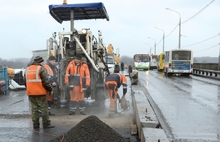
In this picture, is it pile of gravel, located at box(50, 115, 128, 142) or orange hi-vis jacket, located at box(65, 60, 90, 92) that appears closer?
pile of gravel, located at box(50, 115, 128, 142)

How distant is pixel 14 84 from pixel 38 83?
411 inches

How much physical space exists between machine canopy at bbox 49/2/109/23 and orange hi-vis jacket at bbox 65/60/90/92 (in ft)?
6.98

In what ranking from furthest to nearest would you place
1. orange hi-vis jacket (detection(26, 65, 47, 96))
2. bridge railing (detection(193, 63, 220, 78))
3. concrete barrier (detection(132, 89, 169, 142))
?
1. bridge railing (detection(193, 63, 220, 78))
2. orange hi-vis jacket (detection(26, 65, 47, 96))
3. concrete barrier (detection(132, 89, 169, 142))

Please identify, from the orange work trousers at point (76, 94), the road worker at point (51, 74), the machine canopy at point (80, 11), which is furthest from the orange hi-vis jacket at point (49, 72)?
the machine canopy at point (80, 11)

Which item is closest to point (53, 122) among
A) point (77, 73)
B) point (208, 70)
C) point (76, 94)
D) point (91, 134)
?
point (76, 94)

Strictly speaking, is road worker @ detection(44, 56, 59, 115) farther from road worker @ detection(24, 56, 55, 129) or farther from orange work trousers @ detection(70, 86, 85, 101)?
road worker @ detection(24, 56, 55, 129)

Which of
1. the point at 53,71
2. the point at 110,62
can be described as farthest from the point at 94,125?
the point at 110,62

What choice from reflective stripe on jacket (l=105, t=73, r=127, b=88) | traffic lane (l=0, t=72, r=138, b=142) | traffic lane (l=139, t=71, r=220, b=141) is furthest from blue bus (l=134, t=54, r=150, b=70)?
reflective stripe on jacket (l=105, t=73, r=127, b=88)

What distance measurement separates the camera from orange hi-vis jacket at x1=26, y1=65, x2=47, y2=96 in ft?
21.0

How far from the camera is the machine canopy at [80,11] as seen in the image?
9273mm

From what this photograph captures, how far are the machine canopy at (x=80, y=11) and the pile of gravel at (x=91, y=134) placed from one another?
512cm

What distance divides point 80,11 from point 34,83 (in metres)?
4.48

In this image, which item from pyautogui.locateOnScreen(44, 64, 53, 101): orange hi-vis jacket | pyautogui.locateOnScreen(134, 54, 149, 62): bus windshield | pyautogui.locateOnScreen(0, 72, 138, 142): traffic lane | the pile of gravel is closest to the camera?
the pile of gravel

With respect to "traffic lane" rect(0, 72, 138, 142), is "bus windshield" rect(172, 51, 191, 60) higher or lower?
higher
